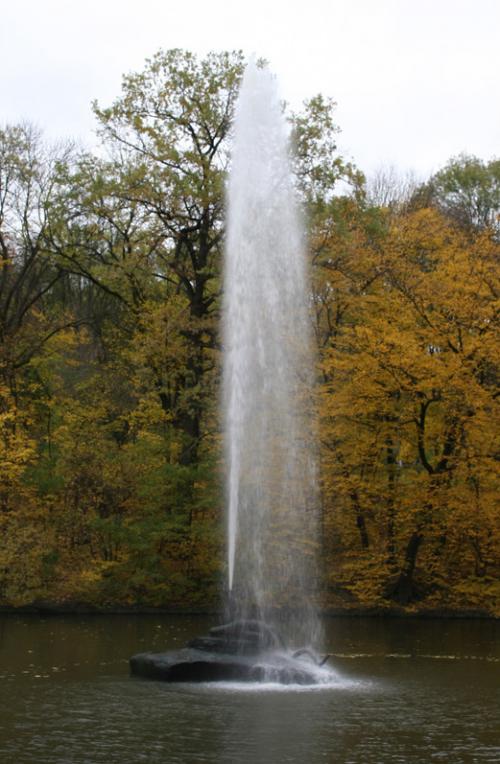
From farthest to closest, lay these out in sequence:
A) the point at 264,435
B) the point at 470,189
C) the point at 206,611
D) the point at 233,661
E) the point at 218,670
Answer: the point at 470,189 < the point at 206,611 < the point at 264,435 < the point at 233,661 < the point at 218,670

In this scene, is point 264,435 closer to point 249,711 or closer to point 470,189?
point 249,711

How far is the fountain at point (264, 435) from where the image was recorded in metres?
17.0

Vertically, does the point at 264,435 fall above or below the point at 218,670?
above

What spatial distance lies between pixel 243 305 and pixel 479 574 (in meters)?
12.2

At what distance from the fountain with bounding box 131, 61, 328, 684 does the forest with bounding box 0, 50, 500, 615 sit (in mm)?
1443

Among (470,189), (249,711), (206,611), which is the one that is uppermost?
(470,189)

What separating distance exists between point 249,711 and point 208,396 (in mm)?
17580

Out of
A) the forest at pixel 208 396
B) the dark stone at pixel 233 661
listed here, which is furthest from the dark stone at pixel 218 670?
the forest at pixel 208 396

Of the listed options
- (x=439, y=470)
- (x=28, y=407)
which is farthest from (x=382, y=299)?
(x=28, y=407)

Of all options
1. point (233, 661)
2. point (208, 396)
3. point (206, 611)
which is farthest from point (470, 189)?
point (233, 661)

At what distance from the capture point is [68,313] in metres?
37.7

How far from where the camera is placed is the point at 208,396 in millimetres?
31016

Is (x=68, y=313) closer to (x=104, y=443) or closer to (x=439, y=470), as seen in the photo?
(x=104, y=443)

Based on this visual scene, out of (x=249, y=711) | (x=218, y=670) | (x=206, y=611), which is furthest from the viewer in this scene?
(x=206, y=611)
